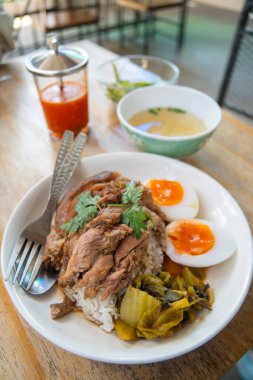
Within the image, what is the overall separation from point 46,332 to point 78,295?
13 cm

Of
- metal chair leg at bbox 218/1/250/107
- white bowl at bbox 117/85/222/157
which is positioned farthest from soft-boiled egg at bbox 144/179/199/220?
metal chair leg at bbox 218/1/250/107

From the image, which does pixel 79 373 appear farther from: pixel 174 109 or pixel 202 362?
pixel 174 109

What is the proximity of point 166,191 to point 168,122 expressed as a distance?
0.39 meters

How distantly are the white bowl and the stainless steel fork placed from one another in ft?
0.76

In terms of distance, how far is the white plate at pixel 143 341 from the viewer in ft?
2.08

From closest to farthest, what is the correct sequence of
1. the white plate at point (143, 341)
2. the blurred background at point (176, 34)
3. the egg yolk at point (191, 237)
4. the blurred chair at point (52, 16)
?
the white plate at point (143, 341), the egg yolk at point (191, 237), the blurred background at point (176, 34), the blurred chair at point (52, 16)

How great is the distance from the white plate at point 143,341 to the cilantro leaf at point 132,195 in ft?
0.88

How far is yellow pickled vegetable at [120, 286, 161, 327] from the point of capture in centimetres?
70

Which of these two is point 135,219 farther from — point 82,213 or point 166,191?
point 166,191

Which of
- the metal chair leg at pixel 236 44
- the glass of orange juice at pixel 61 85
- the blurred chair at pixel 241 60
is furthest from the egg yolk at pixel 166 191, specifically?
the metal chair leg at pixel 236 44

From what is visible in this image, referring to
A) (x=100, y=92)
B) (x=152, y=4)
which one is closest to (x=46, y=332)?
(x=100, y=92)

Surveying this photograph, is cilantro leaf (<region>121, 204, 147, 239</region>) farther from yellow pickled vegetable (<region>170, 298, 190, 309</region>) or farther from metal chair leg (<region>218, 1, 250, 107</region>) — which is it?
metal chair leg (<region>218, 1, 250, 107</region>)

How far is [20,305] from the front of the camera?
699mm

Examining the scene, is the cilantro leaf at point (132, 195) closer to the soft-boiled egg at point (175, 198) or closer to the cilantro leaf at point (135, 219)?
the cilantro leaf at point (135, 219)
